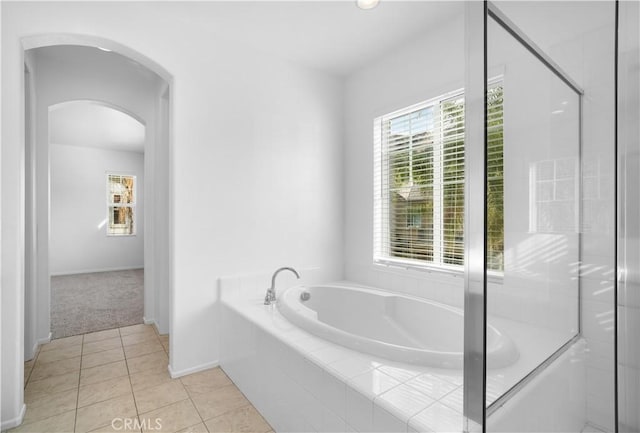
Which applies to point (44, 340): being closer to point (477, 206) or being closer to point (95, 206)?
point (477, 206)

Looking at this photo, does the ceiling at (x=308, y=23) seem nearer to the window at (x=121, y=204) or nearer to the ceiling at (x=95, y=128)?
the ceiling at (x=95, y=128)

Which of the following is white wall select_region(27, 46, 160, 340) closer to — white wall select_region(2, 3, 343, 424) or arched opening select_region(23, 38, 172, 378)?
arched opening select_region(23, 38, 172, 378)

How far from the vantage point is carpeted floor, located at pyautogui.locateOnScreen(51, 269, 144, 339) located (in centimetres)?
340

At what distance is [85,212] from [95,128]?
219 cm

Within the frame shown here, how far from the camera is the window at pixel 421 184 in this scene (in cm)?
231

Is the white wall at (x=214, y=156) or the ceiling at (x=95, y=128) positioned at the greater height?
the ceiling at (x=95, y=128)

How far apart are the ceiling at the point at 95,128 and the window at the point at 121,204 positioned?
700mm

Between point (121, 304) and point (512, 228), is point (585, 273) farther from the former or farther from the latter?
point (121, 304)

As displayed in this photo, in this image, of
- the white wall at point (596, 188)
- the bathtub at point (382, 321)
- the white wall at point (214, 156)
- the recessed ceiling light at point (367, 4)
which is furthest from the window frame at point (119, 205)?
the white wall at point (596, 188)

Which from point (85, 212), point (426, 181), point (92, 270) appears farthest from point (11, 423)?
point (85, 212)

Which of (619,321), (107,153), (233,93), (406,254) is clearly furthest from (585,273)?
(107,153)

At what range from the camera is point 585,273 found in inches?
24.4

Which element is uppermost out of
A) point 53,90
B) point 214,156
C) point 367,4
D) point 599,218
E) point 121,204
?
point 367,4

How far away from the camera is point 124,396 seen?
2059 mm
